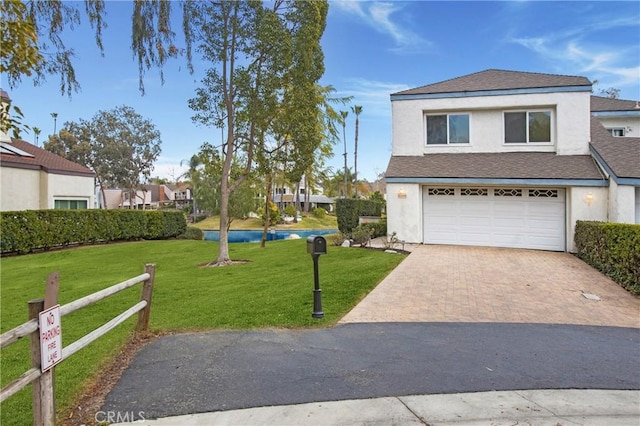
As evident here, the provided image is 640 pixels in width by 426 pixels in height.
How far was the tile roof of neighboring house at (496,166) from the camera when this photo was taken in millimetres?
13984

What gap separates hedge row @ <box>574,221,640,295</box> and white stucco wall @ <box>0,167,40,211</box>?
23.2 metres

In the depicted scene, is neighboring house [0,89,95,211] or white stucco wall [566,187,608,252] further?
neighboring house [0,89,95,211]

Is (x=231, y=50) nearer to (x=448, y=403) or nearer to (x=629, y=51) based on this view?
(x=448, y=403)

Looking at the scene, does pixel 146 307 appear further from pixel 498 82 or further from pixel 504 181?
pixel 498 82

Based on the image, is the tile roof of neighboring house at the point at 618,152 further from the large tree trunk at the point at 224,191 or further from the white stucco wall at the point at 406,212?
the large tree trunk at the point at 224,191

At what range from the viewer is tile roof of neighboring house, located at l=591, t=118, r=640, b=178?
42.3 feet

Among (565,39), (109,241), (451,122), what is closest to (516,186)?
(451,122)

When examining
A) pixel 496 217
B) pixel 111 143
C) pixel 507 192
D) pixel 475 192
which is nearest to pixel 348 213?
pixel 475 192

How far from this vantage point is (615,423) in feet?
11.0

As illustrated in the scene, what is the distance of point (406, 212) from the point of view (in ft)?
52.0

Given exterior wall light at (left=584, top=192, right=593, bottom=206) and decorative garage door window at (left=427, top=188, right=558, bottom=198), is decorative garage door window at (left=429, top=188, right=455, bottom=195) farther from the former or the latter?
exterior wall light at (left=584, top=192, right=593, bottom=206)

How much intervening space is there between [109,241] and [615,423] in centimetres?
2203

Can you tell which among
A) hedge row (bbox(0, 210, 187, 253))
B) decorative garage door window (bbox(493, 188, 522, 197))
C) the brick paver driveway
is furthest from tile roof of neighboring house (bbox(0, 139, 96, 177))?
decorative garage door window (bbox(493, 188, 522, 197))

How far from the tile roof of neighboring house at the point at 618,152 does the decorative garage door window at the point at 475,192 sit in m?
3.95
